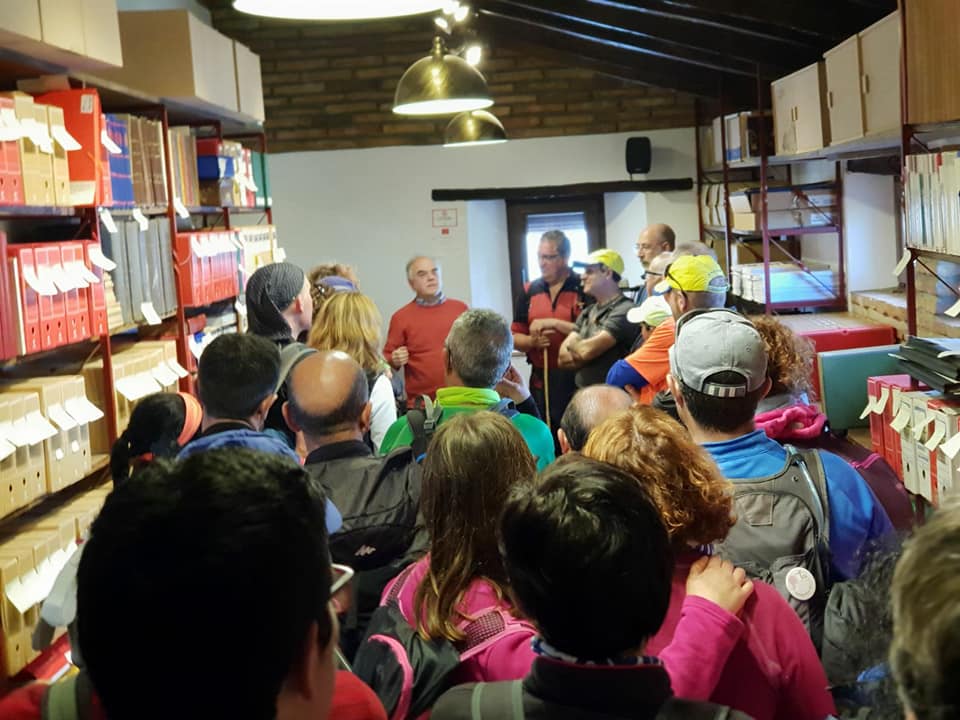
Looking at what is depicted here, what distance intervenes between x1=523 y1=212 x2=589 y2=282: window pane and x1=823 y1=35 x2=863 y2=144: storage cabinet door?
16.7 feet

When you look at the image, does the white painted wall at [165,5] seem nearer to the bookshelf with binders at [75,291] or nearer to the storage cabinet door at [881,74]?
the bookshelf with binders at [75,291]

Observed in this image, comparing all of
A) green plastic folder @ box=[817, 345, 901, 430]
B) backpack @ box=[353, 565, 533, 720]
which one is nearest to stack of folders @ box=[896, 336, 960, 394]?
green plastic folder @ box=[817, 345, 901, 430]

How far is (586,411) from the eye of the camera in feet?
9.42

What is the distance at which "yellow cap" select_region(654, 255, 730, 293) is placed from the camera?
4.12 metres

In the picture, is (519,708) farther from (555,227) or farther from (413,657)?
(555,227)

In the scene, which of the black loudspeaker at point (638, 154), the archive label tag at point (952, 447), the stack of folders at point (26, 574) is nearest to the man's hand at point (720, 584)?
the archive label tag at point (952, 447)

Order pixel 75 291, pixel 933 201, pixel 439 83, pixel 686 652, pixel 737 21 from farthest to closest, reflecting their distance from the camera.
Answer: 1. pixel 737 21
2. pixel 439 83
3. pixel 75 291
4. pixel 933 201
5. pixel 686 652

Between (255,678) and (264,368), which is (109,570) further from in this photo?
(264,368)

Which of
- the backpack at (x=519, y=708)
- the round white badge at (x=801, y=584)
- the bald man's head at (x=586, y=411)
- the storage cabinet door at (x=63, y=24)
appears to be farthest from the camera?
the storage cabinet door at (x=63, y=24)

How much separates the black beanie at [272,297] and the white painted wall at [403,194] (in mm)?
5688

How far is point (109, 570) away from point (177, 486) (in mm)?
93

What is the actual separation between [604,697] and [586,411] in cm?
156

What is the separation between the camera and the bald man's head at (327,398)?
2.67 metres

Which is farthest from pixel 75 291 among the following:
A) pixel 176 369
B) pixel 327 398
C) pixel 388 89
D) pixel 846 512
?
pixel 388 89
